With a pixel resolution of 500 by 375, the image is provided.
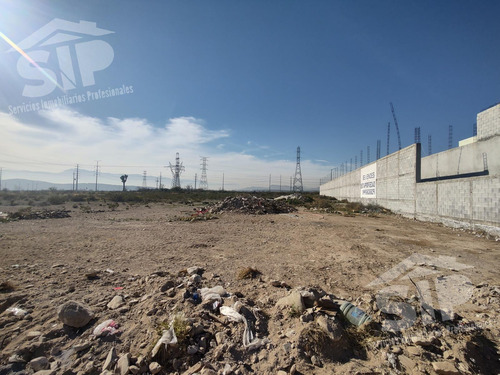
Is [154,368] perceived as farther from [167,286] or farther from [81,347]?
[167,286]

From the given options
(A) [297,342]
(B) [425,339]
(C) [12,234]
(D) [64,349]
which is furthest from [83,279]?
(C) [12,234]

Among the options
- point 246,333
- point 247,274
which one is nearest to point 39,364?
point 246,333

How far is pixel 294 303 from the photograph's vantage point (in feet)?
10.2

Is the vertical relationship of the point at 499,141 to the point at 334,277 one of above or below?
above

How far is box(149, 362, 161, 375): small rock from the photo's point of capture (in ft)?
7.35

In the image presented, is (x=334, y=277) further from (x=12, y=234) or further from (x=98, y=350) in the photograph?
(x=12, y=234)

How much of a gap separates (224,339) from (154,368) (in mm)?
733

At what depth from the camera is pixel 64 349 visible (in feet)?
8.46

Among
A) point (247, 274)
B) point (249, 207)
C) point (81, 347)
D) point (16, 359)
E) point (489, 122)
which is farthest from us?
Answer: point (249, 207)

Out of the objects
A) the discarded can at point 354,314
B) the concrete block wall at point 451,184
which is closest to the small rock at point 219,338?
the discarded can at point 354,314

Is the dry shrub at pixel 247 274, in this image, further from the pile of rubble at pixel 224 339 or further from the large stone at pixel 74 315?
the large stone at pixel 74 315

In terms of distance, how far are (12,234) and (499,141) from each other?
2214 centimetres
